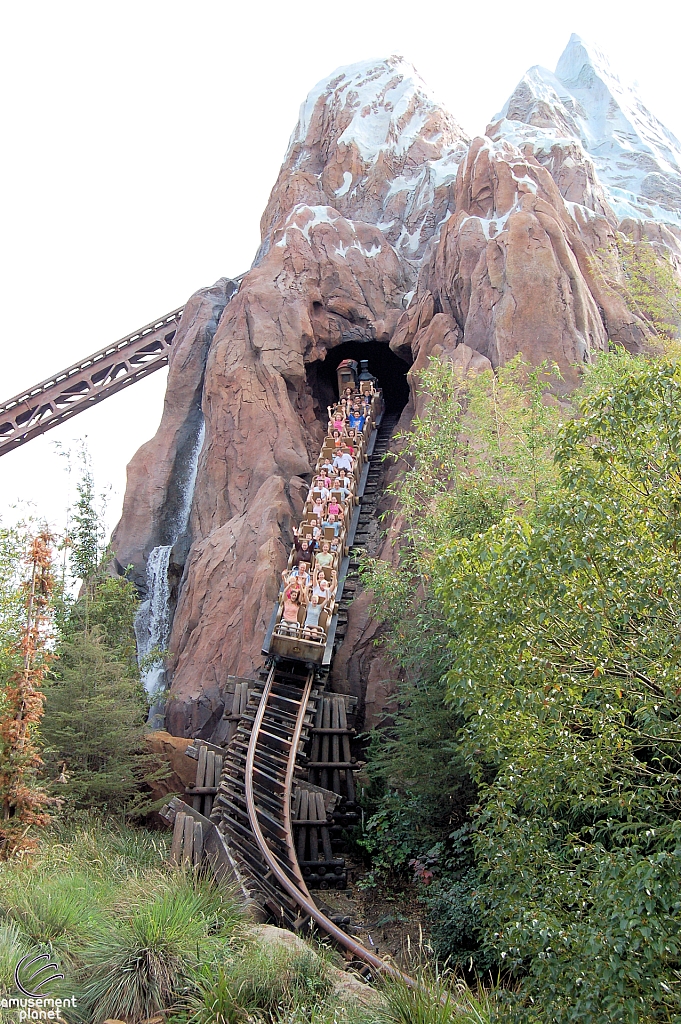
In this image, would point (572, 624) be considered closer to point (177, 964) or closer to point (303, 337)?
point (177, 964)

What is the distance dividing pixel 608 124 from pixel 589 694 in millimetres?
42030

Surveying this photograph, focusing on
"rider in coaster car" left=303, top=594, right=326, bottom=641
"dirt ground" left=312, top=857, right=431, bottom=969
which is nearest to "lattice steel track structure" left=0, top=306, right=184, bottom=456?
"rider in coaster car" left=303, top=594, right=326, bottom=641

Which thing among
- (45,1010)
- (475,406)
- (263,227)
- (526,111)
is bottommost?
(45,1010)

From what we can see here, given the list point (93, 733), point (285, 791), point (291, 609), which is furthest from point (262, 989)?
point (291, 609)

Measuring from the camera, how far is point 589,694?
A: 17.5ft

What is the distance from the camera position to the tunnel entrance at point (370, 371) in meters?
23.2

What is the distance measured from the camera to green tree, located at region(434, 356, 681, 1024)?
4.36m

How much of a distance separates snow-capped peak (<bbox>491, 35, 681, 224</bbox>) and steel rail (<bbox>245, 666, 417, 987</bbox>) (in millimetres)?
24776

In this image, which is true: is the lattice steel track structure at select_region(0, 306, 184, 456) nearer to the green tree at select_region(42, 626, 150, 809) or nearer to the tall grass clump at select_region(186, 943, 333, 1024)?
the green tree at select_region(42, 626, 150, 809)

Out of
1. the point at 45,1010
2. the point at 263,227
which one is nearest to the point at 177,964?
the point at 45,1010

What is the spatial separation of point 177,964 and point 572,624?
377 centimetres

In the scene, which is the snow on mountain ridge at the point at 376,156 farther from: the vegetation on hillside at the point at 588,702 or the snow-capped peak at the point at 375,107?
the vegetation on hillside at the point at 588,702

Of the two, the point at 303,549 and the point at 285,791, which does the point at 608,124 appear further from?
the point at 285,791

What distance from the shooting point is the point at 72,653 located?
13523mm
